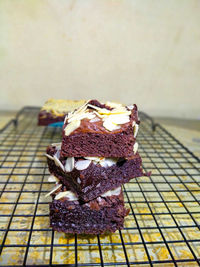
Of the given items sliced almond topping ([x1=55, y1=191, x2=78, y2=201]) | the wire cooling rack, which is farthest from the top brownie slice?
the wire cooling rack

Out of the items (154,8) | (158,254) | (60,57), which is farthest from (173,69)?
(158,254)

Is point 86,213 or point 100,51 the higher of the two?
point 100,51

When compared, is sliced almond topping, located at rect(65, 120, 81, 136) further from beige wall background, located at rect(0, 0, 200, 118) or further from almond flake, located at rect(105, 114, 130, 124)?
beige wall background, located at rect(0, 0, 200, 118)

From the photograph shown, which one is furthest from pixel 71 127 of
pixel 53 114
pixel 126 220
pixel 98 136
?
pixel 53 114

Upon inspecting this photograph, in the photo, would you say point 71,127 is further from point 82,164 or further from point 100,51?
point 100,51

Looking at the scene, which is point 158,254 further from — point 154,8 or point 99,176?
point 154,8

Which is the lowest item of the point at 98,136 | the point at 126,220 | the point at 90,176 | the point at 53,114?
the point at 126,220

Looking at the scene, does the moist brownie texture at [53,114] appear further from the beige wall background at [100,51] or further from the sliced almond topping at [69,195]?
the sliced almond topping at [69,195]
